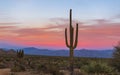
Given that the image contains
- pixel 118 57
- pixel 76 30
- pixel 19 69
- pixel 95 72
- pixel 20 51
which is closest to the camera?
pixel 76 30

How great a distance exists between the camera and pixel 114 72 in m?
30.3

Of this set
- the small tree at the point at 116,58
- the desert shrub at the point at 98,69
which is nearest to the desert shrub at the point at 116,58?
the small tree at the point at 116,58

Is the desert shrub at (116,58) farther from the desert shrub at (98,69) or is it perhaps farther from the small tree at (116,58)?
the desert shrub at (98,69)

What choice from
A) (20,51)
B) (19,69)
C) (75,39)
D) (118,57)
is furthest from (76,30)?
(20,51)

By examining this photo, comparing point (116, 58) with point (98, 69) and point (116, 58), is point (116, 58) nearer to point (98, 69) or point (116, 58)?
point (116, 58)

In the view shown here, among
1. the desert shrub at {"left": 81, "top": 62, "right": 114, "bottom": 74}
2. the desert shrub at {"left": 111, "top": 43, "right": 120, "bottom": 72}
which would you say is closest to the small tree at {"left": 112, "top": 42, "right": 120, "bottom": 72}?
the desert shrub at {"left": 111, "top": 43, "right": 120, "bottom": 72}

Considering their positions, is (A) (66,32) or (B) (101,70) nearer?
(A) (66,32)

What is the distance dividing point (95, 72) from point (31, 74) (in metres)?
7.23

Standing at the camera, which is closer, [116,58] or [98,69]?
[98,69]

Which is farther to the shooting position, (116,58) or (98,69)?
(116,58)

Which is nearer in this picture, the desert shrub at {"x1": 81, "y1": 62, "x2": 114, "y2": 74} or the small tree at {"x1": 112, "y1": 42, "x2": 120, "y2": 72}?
the desert shrub at {"x1": 81, "y1": 62, "x2": 114, "y2": 74}

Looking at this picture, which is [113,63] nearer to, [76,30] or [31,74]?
[31,74]

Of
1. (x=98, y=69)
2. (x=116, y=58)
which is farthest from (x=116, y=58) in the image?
(x=98, y=69)

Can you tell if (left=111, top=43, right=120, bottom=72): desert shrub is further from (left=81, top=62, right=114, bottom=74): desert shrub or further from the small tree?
(left=81, top=62, right=114, bottom=74): desert shrub
